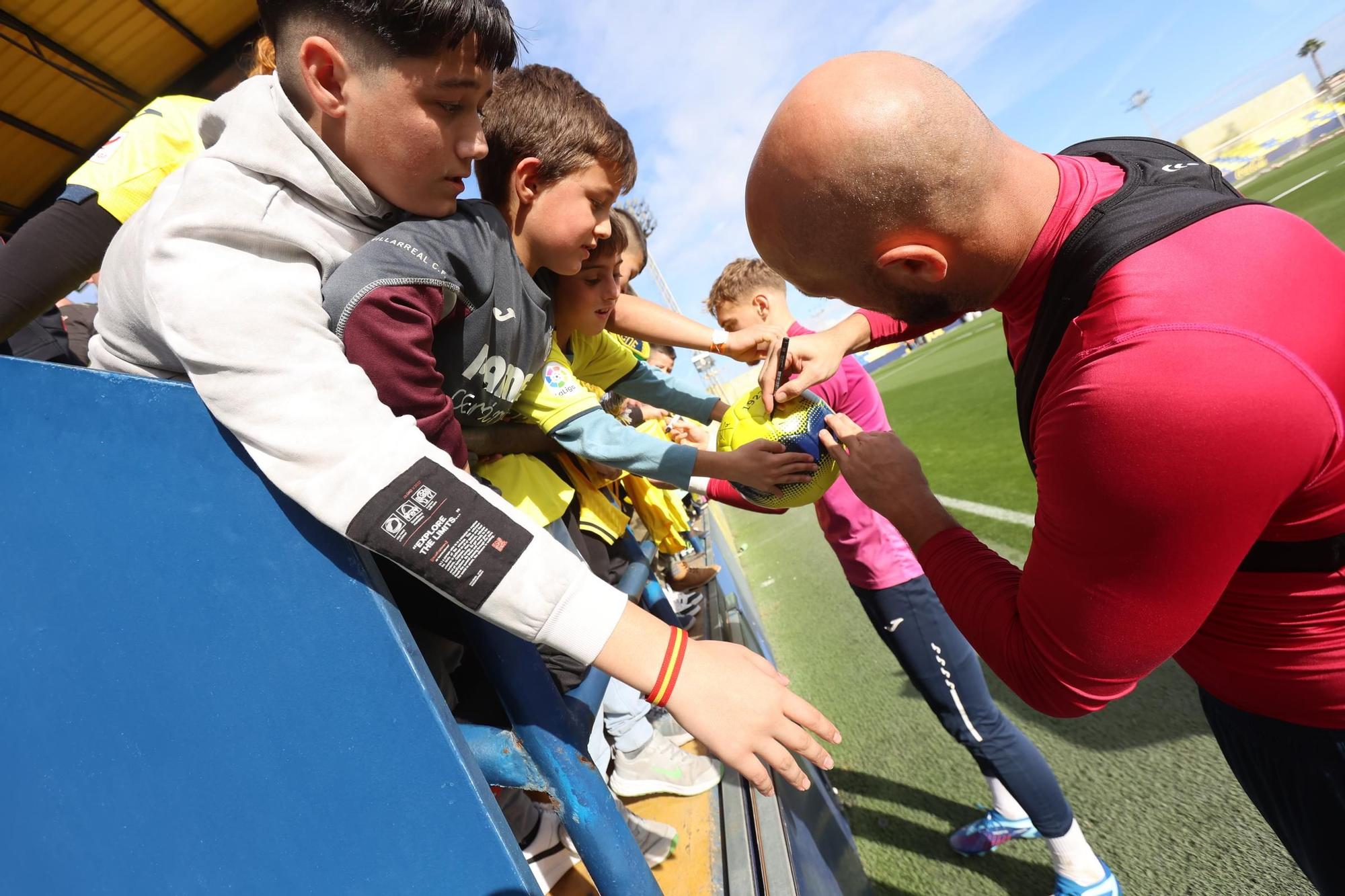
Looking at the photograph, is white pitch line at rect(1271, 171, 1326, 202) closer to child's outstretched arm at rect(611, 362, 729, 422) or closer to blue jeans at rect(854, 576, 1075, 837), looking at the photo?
blue jeans at rect(854, 576, 1075, 837)

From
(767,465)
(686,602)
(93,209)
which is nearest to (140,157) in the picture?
(93,209)

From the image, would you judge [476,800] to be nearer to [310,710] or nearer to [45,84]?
[310,710]

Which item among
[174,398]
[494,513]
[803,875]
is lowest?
[803,875]

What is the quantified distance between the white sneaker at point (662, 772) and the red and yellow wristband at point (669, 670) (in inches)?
51.6

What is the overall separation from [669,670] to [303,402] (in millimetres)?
584

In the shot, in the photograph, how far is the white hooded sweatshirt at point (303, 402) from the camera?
2.53 ft

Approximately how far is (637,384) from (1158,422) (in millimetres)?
1653

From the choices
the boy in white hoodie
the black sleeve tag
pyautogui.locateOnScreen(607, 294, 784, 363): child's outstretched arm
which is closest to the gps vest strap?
the boy in white hoodie

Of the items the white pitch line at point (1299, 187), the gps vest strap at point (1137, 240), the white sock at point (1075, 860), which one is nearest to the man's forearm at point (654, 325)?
the gps vest strap at point (1137, 240)

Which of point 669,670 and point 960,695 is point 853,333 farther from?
point 669,670

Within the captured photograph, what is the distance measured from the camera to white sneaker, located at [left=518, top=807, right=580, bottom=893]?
5.32ft

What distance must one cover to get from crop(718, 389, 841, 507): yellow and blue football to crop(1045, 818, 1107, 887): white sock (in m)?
1.28

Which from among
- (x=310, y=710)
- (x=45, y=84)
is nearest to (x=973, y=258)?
(x=310, y=710)

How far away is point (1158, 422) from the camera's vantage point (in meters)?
0.81
